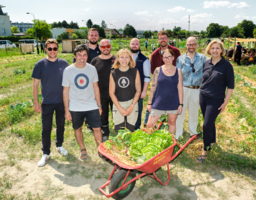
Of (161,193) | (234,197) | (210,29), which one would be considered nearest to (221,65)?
(234,197)

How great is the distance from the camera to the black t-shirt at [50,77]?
3818 mm

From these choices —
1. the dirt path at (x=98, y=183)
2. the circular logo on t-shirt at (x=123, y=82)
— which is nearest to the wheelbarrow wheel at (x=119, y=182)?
the dirt path at (x=98, y=183)

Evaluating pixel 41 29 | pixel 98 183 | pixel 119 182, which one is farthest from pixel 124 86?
pixel 41 29

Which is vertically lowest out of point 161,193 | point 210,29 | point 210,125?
point 161,193

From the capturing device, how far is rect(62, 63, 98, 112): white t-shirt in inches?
144

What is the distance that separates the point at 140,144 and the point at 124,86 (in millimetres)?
1264

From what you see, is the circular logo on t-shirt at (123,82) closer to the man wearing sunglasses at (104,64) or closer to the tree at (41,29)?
the man wearing sunglasses at (104,64)

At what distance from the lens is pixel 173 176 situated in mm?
3779

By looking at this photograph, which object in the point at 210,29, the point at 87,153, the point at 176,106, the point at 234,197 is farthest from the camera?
the point at 210,29

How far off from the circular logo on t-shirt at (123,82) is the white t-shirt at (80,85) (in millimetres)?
539

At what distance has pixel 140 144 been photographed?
3072 mm

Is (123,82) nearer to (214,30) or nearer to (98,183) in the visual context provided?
(98,183)

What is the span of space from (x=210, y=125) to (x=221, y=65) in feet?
4.08

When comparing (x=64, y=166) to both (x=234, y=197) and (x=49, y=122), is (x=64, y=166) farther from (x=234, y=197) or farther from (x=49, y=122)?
(x=234, y=197)
